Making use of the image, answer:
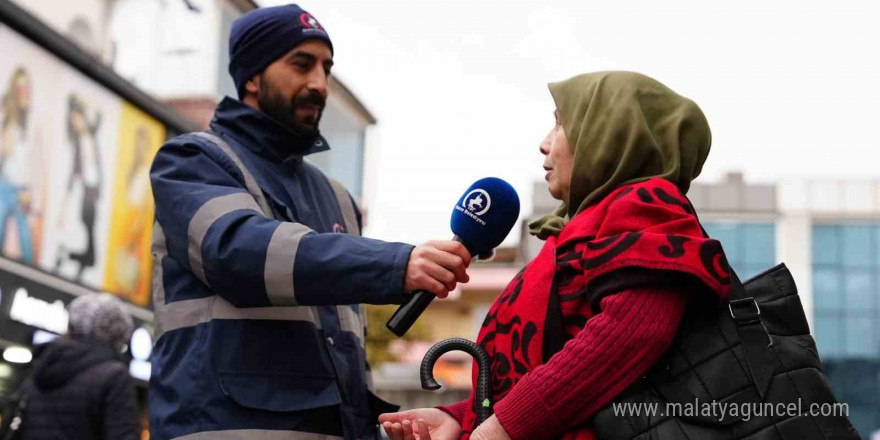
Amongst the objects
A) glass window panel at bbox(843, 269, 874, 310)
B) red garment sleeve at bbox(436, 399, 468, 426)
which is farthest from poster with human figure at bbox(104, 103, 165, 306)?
glass window panel at bbox(843, 269, 874, 310)

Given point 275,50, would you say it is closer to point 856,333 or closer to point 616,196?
point 616,196

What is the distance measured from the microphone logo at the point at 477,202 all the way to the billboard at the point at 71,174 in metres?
12.1

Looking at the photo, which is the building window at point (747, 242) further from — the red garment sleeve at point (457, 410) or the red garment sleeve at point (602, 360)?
the red garment sleeve at point (602, 360)

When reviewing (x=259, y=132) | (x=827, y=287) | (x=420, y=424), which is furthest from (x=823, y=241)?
(x=420, y=424)

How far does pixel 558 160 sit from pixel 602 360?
60cm

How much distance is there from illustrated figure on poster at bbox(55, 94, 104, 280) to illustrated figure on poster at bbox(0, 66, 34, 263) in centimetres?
87

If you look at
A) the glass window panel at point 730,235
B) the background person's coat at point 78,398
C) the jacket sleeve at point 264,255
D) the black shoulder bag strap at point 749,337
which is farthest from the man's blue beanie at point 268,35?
the glass window panel at point 730,235

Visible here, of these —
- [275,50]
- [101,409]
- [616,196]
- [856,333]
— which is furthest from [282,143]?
[856,333]

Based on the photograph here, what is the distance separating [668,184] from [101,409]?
152 inches

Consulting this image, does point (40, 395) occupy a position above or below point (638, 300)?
below

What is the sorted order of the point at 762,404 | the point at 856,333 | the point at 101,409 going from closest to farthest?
the point at 762,404
the point at 101,409
the point at 856,333

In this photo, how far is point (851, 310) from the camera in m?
58.1

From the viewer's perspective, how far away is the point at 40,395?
5.71 metres

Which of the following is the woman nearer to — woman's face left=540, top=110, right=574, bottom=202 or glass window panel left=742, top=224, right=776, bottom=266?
woman's face left=540, top=110, right=574, bottom=202
